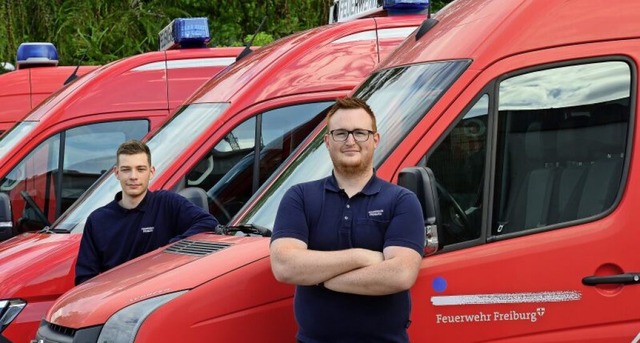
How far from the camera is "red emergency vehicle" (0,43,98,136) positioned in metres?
12.3

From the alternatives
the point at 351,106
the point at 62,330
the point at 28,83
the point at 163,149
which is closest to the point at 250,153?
the point at 163,149

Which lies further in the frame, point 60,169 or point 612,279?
point 60,169

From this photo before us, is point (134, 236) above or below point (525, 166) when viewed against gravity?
below

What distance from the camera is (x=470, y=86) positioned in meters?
5.38

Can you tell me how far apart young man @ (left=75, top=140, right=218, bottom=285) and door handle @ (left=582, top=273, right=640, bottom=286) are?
7.10 ft

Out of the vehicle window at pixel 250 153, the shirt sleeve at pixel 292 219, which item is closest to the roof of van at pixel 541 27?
the shirt sleeve at pixel 292 219

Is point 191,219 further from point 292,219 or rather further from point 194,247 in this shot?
point 292,219

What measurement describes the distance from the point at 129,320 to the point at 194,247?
0.69 m

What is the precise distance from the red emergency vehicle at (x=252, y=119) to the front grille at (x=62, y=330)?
7.42 ft

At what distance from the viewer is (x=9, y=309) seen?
7.32 meters

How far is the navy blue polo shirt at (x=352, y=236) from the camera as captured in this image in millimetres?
4918

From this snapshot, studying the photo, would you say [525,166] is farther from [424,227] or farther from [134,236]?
[134,236]

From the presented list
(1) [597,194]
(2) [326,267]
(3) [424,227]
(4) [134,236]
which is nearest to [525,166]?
(1) [597,194]

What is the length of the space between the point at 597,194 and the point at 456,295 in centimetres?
67
